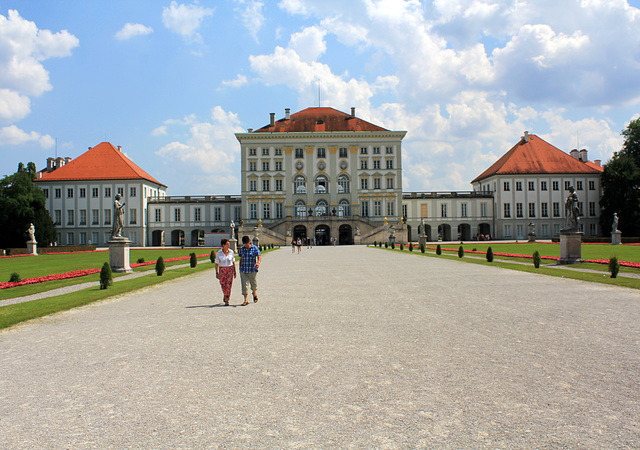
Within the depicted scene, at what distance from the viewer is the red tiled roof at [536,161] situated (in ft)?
242

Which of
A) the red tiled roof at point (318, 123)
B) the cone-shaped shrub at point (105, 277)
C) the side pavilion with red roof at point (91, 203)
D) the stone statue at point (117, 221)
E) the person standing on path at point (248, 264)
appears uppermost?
the red tiled roof at point (318, 123)

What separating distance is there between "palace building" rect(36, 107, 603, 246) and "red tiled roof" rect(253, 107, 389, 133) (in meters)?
0.18

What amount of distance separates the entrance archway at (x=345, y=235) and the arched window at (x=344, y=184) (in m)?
7.32

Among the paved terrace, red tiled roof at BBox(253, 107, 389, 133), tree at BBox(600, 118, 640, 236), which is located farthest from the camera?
red tiled roof at BBox(253, 107, 389, 133)

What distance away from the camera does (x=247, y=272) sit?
11992mm

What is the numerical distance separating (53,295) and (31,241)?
1701 inches

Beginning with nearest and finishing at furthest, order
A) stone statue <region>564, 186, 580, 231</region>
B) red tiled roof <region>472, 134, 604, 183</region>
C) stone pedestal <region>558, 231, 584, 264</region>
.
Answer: stone pedestal <region>558, 231, 584, 264</region> < stone statue <region>564, 186, 580, 231</region> < red tiled roof <region>472, 134, 604, 183</region>

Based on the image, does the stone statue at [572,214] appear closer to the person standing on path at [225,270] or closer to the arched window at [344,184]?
the person standing on path at [225,270]

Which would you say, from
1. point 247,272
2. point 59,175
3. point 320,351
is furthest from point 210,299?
point 59,175

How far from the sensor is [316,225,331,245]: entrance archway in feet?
230

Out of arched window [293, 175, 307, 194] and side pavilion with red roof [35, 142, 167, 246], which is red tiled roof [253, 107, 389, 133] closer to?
arched window [293, 175, 307, 194]

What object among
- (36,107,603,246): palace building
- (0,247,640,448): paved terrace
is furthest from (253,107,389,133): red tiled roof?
(0,247,640,448): paved terrace

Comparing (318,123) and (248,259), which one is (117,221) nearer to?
(248,259)

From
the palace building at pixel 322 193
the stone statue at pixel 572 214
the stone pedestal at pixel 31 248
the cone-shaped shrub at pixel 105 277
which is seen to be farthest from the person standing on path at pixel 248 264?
the palace building at pixel 322 193
